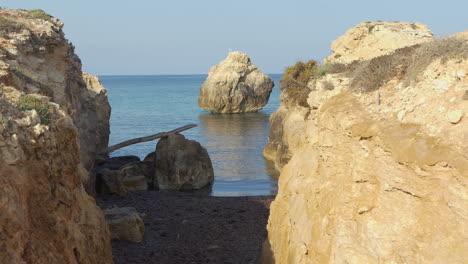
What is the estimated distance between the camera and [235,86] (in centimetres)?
7969

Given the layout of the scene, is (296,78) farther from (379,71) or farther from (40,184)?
(40,184)

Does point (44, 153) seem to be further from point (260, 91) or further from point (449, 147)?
point (260, 91)

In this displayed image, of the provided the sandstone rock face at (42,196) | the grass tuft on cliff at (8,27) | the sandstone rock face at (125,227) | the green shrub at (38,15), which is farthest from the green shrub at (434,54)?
the green shrub at (38,15)

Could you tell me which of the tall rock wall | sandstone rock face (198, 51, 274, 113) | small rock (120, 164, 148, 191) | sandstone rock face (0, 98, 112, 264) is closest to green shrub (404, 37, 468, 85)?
sandstone rock face (0, 98, 112, 264)

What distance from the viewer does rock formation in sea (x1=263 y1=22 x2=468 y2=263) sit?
32.7 ft

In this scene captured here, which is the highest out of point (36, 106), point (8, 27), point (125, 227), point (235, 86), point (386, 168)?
point (8, 27)

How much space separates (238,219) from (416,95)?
44.4 ft

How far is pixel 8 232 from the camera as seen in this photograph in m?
9.86

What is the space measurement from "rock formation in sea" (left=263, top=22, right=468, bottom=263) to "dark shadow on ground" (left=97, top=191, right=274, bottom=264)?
4.63 m

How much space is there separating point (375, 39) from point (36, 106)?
17.1 metres

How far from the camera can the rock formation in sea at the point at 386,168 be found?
995cm

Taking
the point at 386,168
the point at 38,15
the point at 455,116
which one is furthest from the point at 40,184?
the point at 38,15

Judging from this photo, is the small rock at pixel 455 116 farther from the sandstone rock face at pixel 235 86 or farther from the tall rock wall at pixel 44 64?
the sandstone rock face at pixel 235 86

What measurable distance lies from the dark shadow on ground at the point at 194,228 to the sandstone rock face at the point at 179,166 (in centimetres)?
248
